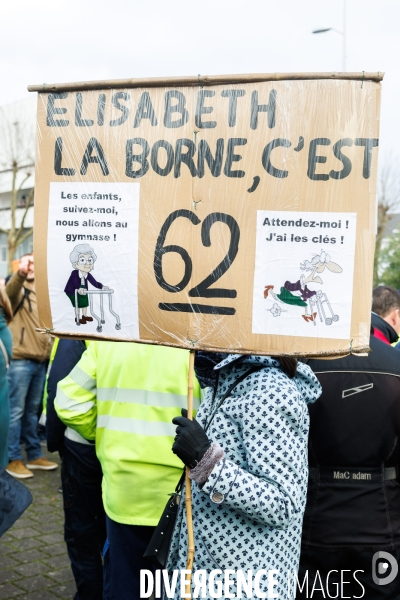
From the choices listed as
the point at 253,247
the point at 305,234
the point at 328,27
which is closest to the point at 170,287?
the point at 253,247

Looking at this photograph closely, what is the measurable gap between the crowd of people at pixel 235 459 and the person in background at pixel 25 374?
2.65m

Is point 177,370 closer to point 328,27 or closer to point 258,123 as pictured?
point 258,123

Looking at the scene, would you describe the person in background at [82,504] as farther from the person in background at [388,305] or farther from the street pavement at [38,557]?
the person in background at [388,305]

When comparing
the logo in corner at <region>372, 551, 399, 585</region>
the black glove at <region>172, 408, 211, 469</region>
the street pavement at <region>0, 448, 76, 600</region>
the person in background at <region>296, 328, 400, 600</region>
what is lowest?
the street pavement at <region>0, 448, 76, 600</region>

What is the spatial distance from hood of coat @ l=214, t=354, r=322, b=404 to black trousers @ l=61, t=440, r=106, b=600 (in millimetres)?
1603

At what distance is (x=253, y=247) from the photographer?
2227 millimetres

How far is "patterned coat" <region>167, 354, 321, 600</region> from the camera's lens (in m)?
2.05

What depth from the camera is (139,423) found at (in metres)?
2.95

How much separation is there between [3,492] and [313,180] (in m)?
1.61

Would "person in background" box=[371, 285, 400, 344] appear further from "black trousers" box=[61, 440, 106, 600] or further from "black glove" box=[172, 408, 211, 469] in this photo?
"black glove" box=[172, 408, 211, 469]

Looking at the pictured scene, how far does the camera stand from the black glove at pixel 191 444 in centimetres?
206

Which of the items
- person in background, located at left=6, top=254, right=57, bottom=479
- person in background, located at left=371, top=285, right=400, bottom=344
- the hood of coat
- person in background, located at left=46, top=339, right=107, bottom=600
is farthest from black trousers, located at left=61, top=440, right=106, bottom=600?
person in background, located at left=6, top=254, right=57, bottom=479

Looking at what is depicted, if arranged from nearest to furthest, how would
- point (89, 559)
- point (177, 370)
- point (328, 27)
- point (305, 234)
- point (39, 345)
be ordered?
point (305, 234)
point (177, 370)
point (89, 559)
point (39, 345)
point (328, 27)

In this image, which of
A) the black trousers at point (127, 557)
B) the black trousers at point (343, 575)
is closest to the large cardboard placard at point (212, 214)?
the black trousers at point (127, 557)
